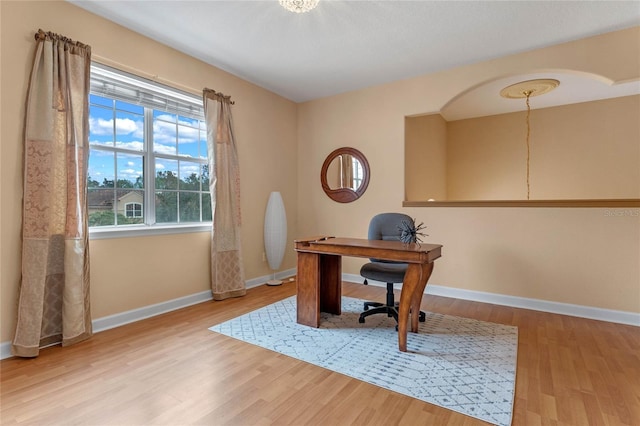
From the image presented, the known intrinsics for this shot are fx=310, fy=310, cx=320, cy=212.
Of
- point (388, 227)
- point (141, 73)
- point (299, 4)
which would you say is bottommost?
point (388, 227)

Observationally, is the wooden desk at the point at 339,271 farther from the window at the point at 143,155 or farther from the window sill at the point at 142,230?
the window at the point at 143,155

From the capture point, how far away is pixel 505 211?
11.7ft

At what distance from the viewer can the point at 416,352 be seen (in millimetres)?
2332

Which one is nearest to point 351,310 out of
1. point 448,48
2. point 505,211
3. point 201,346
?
point 201,346

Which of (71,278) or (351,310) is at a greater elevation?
(71,278)

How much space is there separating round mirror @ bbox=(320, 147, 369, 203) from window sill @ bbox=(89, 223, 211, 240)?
1892mm

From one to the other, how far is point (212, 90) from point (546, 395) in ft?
13.2

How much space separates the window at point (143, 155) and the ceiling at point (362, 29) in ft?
1.91

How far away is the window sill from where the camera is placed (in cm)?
269

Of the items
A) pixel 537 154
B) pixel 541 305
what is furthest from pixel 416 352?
pixel 537 154

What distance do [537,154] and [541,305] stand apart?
10.1ft

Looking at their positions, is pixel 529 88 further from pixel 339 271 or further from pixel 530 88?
pixel 339 271

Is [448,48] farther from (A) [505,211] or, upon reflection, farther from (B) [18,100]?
(B) [18,100]

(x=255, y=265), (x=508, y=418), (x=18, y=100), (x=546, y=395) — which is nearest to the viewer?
(x=508, y=418)
